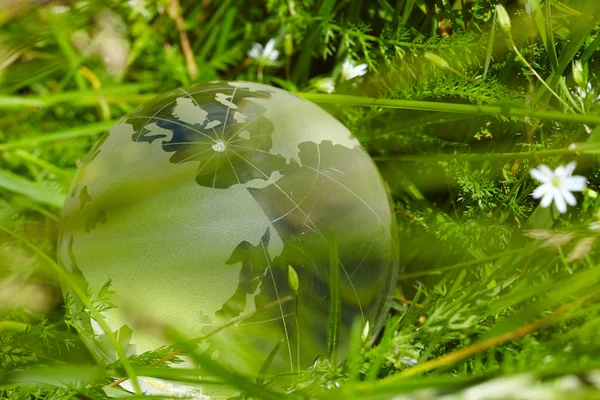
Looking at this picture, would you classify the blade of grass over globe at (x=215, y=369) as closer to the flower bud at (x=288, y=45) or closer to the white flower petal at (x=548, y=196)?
the white flower petal at (x=548, y=196)

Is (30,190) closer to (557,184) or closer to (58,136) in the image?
(58,136)

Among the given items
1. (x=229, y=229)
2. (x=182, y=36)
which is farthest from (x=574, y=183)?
(x=182, y=36)

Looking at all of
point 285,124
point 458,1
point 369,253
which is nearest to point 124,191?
point 285,124

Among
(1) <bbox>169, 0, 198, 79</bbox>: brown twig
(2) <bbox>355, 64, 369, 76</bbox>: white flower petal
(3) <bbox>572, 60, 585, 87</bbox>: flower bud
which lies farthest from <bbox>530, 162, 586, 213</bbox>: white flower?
(1) <bbox>169, 0, 198, 79</bbox>: brown twig

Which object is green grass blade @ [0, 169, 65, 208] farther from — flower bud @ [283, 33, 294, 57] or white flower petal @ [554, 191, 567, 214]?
white flower petal @ [554, 191, 567, 214]

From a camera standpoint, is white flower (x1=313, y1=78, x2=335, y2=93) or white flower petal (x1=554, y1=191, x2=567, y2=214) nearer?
white flower petal (x1=554, y1=191, x2=567, y2=214)
